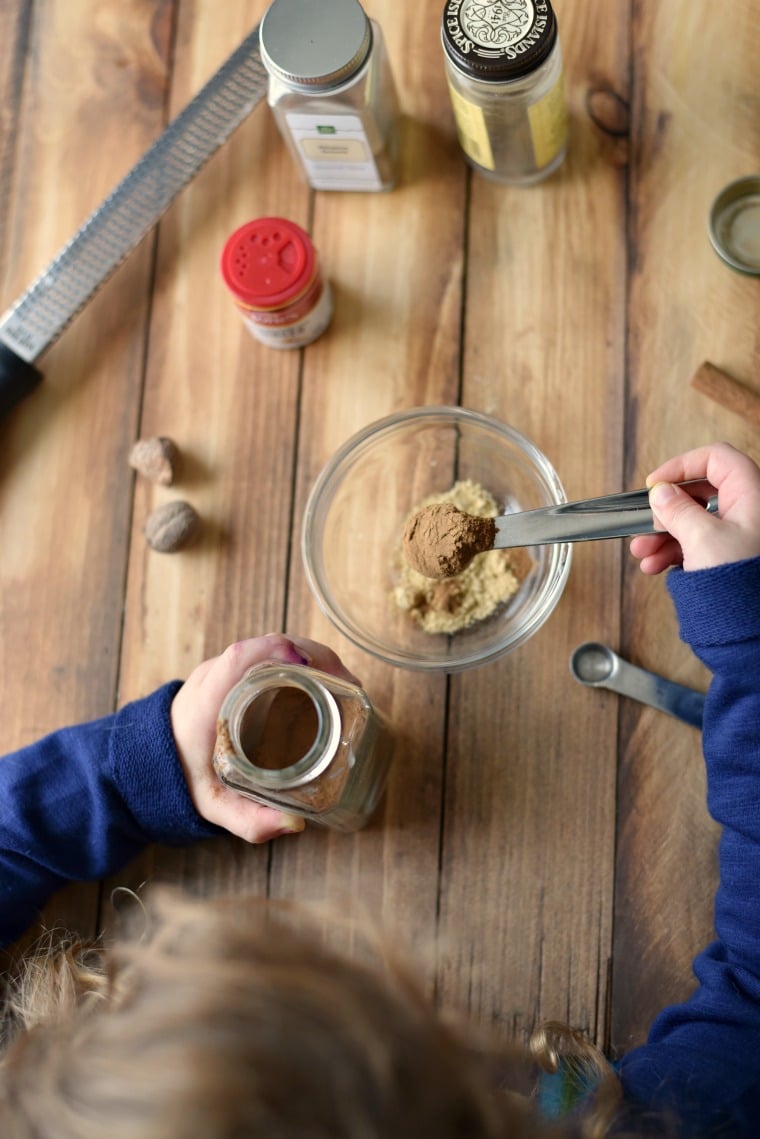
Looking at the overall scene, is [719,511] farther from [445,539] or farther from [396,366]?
[396,366]

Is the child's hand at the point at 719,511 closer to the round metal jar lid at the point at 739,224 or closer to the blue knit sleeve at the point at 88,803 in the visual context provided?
the round metal jar lid at the point at 739,224

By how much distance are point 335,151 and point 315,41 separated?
105 mm

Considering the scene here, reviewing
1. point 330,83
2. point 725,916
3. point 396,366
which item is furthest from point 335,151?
point 725,916

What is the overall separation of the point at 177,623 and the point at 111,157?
1.56 ft

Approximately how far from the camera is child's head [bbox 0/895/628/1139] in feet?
1.64

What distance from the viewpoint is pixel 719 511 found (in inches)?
28.4

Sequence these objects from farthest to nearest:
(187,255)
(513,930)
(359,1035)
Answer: (187,255), (513,930), (359,1035)

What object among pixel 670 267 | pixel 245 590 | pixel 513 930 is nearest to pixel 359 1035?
pixel 513 930

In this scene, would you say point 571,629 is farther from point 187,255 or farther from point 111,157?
point 111,157

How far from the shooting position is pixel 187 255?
0.97 m

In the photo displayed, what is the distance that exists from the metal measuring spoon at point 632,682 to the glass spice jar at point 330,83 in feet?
1.59

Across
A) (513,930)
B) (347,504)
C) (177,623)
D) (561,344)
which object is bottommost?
(513,930)

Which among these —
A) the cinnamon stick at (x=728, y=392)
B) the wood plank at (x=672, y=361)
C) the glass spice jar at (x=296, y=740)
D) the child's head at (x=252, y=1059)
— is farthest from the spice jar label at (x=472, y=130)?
the child's head at (x=252, y=1059)

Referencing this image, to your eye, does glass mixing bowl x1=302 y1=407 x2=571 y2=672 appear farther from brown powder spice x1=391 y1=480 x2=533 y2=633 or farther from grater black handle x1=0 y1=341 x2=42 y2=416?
grater black handle x1=0 y1=341 x2=42 y2=416
